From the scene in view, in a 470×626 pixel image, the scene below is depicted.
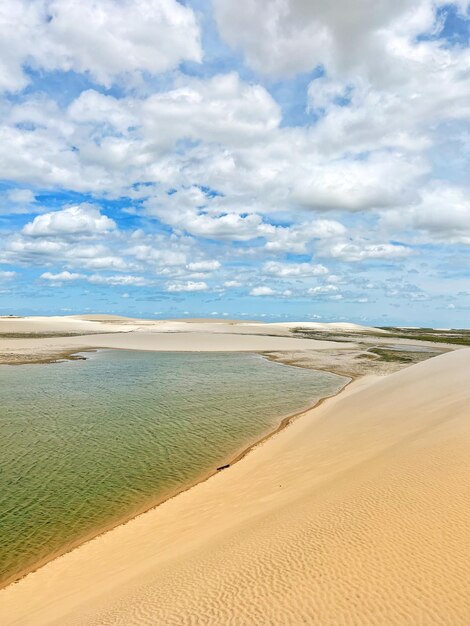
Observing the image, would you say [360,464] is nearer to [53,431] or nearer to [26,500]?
[26,500]

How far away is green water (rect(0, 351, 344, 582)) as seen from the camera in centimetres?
1189

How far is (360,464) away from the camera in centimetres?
1262

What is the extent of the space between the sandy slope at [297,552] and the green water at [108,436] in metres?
1.44

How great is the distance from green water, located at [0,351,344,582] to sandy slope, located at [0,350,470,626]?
4.73 feet

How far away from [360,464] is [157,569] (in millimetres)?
6637

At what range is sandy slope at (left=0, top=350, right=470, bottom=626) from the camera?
575 cm

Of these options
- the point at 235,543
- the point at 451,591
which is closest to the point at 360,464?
the point at 235,543

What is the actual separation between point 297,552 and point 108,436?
1326 centimetres

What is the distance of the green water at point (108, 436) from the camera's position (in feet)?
39.0

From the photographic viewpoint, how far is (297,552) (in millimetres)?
7238

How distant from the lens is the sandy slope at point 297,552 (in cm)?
575

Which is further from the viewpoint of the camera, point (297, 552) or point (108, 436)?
point (108, 436)

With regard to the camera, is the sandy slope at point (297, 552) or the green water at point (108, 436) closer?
the sandy slope at point (297, 552)

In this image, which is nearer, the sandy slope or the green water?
the sandy slope
